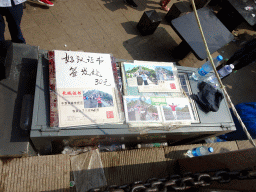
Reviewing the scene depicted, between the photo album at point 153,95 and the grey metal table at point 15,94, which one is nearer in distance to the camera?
the grey metal table at point 15,94

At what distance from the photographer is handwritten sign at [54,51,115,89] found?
1485mm

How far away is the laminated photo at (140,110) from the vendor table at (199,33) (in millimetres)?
1652

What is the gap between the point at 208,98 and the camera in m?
1.71

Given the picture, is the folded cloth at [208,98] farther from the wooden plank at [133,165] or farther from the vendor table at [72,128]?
the wooden plank at [133,165]

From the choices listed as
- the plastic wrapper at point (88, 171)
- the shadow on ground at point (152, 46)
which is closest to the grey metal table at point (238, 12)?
the shadow on ground at point (152, 46)

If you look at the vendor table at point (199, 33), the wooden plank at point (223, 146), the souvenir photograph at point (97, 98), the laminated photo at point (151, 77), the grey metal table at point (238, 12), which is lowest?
the wooden plank at point (223, 146)

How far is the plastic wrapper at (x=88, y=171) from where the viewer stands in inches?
60.9

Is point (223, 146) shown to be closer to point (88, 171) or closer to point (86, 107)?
point (88, 171)

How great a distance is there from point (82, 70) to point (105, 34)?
2050mm

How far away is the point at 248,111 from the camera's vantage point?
8.21 feet

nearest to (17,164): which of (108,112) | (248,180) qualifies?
(108,112)

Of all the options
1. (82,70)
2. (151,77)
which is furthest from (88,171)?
(151,77)

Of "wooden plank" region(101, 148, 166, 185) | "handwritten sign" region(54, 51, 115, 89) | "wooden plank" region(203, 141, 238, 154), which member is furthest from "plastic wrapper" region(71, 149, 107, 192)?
"wooden plank" region(203, 141, 238, 154)

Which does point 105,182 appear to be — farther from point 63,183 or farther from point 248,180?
point 248,180
